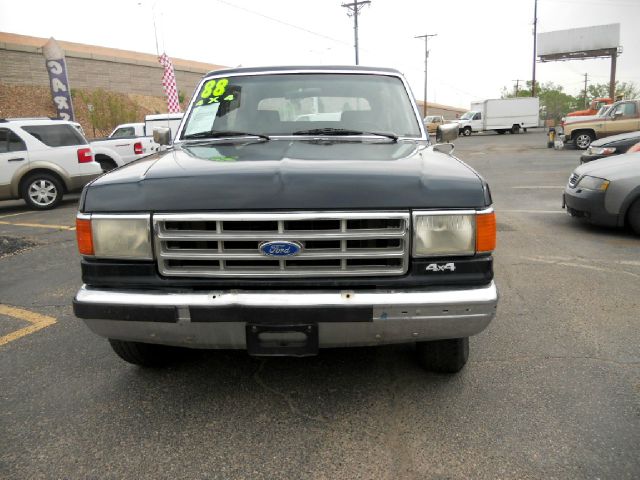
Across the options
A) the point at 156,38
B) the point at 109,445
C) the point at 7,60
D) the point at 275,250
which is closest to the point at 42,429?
the point at 109,445

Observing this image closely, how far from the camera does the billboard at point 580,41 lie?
58.7m

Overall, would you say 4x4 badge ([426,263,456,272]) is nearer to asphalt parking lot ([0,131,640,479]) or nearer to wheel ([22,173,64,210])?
asphalt parking lot ([0,131,640,479])

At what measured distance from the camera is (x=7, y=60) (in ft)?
102

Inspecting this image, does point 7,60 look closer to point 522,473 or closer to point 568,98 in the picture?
point 522,473

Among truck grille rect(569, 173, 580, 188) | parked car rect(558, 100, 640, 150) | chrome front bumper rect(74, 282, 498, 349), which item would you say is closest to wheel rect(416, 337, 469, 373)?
chrome front bumper rect(74, 282, 498, 349)

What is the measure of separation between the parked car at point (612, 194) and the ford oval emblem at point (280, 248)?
5465mm

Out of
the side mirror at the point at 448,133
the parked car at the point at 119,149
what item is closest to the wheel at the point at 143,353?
the side mirror at the point at 448,133

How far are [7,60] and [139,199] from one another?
3581 centimetres

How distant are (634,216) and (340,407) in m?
5.31

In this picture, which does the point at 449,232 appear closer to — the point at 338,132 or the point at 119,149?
the point at 338,132

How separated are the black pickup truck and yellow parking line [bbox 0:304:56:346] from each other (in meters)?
1.79

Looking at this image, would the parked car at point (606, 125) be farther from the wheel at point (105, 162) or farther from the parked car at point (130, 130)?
the wheel at point (105, 162)

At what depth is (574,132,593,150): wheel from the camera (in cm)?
1977

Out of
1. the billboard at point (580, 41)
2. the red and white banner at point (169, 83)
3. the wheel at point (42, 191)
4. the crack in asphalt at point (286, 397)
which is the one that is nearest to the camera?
the crack in asphalt at point (286, 397)
